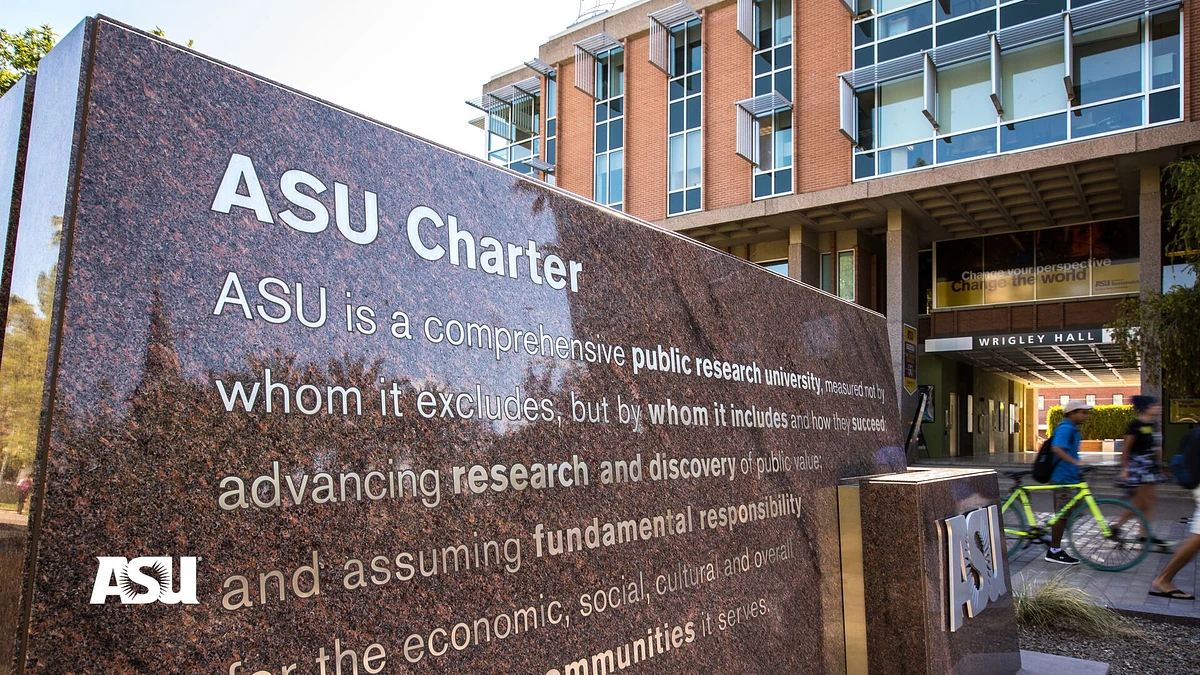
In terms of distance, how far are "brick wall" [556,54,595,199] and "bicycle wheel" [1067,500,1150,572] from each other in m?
22.0

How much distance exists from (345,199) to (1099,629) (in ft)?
20.5

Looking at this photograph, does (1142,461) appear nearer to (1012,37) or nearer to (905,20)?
(1012,37)

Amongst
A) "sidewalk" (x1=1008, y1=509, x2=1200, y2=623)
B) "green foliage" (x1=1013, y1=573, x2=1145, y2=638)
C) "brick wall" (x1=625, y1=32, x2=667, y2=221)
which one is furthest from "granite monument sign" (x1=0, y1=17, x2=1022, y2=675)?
"brick wall" (x1=625, y1=32, x2=667, y2=221)

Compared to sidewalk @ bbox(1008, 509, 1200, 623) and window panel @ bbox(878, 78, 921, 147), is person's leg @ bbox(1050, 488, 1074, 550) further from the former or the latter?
window panel @ bbox(878, 78, 921, 147)

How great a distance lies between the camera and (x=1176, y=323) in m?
16.6

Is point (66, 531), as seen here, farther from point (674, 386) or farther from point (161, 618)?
point (674, 386)

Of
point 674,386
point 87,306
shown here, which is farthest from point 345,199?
point 674,386

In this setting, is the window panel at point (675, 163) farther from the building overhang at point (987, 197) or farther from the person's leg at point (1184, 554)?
the person's leg at point (1184, 554)

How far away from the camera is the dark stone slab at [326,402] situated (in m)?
1.35

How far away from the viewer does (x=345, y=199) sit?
175 centimetres

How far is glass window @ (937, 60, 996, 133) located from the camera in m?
20.5

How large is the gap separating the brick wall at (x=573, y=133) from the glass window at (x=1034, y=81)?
43.8 feet

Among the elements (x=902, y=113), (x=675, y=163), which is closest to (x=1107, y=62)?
(x=902, y=113)

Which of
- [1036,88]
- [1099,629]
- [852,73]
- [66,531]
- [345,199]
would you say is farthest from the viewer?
[852,73]
